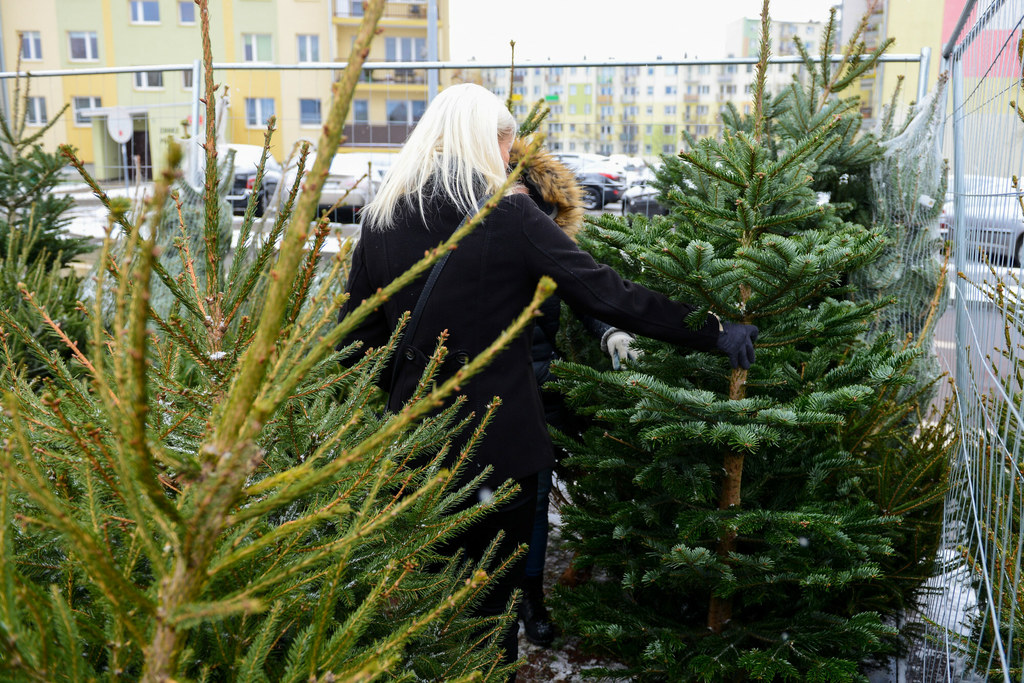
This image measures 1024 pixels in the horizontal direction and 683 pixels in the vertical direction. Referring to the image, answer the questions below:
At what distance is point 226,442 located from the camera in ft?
2.58

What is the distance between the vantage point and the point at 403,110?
6.53m

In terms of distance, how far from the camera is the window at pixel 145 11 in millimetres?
32281

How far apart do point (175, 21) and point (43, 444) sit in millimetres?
35558

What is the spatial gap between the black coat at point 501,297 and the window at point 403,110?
4.15m

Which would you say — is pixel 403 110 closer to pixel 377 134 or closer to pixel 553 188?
pixel 377 134

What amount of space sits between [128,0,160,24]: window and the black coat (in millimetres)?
35307

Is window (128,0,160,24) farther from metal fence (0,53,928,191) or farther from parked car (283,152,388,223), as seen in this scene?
parked car (283,152,388,223)

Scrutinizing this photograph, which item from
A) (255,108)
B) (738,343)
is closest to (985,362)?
(738,343)

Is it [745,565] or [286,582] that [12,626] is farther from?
[745,565]

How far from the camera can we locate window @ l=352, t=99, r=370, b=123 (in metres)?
→ 6.46

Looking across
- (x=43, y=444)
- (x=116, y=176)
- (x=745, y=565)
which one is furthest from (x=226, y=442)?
(x=116, y=176)

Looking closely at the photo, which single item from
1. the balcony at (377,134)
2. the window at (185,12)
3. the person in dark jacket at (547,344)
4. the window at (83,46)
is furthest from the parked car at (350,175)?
the window at (83,46)

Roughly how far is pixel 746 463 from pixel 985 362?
716 mm

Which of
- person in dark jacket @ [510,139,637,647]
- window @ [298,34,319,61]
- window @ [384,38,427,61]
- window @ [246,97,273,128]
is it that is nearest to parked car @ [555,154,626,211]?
window @ [246,97,273,128]
